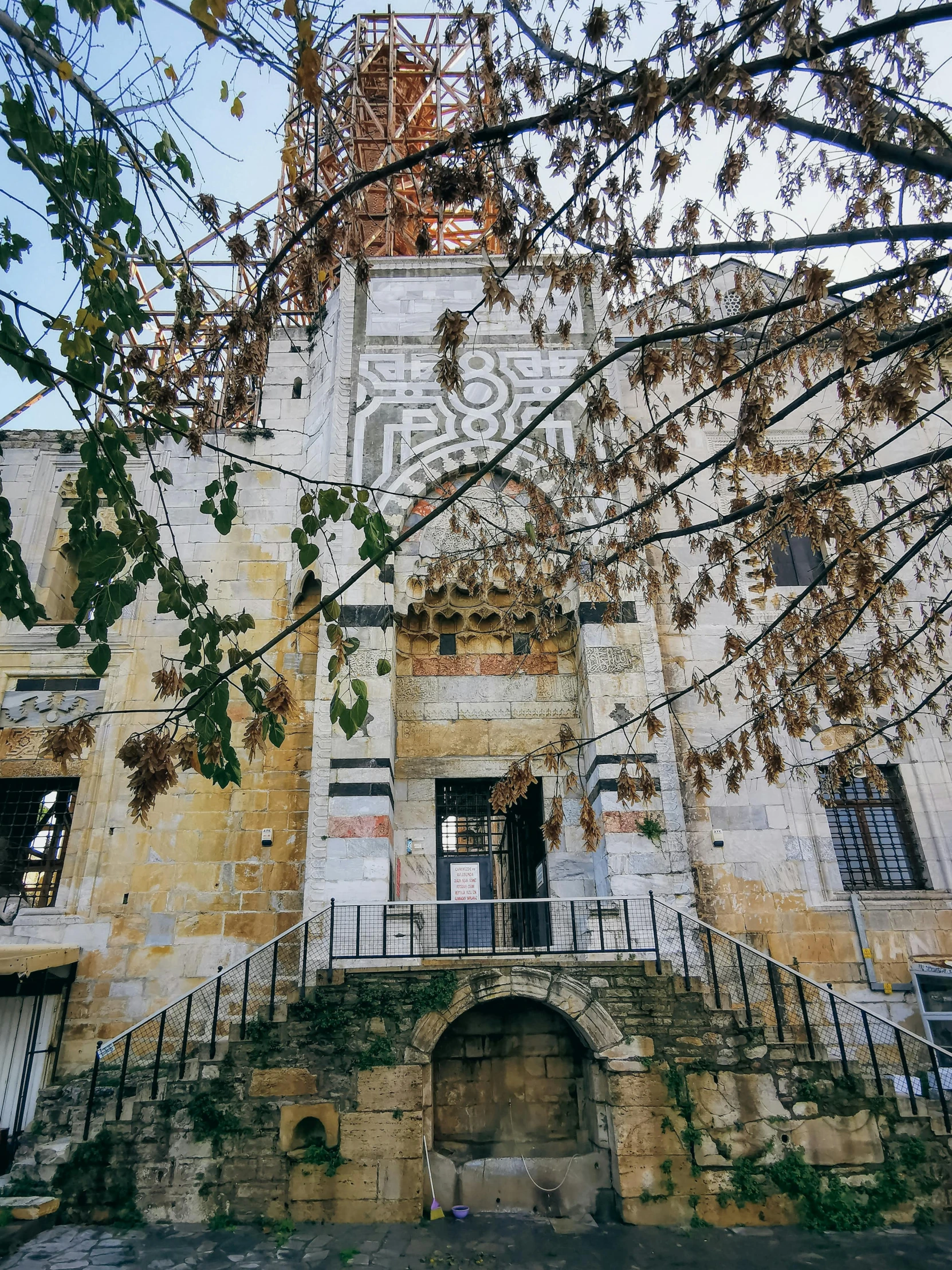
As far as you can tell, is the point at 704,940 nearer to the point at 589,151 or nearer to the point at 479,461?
the point at 479,461

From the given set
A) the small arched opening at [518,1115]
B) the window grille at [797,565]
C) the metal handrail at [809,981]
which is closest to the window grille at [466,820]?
the small arched opening at [518,1115]

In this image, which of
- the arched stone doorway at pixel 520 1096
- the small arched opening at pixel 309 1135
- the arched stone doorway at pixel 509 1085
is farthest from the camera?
the arched stone doorway at pixel 509 1085

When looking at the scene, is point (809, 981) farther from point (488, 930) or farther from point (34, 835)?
point (34, 835)

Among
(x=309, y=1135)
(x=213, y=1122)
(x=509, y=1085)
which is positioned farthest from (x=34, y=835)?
(x=509, y=1085)

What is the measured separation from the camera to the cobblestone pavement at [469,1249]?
21.7 feet

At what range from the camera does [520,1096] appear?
9297 millimetres

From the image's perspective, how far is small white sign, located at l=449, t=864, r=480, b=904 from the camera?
1073 cm

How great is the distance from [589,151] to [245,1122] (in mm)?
8399

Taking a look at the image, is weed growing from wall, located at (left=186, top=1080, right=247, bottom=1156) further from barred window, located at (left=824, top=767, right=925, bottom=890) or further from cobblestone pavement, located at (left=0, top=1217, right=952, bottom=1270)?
barred window, located at (left=824, top=767, right=925, bottom=890)

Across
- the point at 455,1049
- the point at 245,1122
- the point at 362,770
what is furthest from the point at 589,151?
the point at 455,1049

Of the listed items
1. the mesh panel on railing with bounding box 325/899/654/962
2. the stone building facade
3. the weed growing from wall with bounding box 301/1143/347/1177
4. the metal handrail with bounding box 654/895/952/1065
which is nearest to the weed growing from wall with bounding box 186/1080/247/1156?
the weed growing from wall with bounding box 301/1143/347/1177

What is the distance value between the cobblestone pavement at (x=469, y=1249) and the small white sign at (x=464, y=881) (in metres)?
3.79

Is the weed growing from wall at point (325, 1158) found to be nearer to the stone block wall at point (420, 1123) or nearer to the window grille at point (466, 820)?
the stone block wall at point (420, 1123)

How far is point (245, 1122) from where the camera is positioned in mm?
7602
